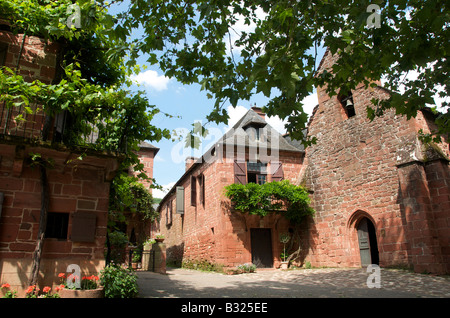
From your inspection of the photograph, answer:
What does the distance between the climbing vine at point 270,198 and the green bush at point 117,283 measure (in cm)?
734

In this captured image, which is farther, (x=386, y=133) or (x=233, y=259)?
(x=233, y=259)

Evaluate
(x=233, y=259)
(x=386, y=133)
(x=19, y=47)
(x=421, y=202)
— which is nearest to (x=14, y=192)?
(x=19, y=47)

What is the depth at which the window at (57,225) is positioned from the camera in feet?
21.8

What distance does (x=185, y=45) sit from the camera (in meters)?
5.74

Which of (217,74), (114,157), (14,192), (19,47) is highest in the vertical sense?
(19,47)

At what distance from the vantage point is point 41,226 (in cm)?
621

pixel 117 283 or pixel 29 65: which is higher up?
pixel 29 65

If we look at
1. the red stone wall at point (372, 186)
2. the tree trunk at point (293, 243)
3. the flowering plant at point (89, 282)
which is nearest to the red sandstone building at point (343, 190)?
the red stone wall at point (372, 186)

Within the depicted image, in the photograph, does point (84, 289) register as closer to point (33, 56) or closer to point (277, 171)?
point (33, 56)

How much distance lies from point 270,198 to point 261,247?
2.23 meters

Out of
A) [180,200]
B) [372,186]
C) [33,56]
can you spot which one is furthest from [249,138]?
[33,56]

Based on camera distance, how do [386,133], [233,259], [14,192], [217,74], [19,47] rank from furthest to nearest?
[233,259]
[386,133]
[19,47]
[14,192]
[217,74]
